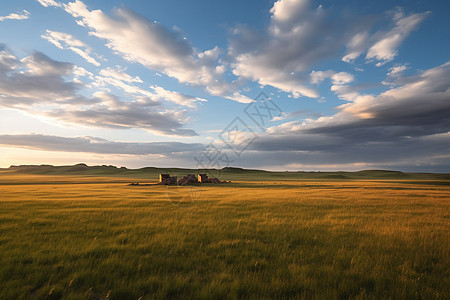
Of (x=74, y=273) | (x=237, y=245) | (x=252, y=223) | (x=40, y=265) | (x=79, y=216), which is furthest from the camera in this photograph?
(x=79, y=216)

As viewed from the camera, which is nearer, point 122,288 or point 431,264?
point 122,288

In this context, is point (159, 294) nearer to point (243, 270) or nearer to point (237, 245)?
point (243, 270)

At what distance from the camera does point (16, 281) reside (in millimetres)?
4293

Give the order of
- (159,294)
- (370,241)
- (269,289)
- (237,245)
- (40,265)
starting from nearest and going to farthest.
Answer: (159,294) < (269,289) < (40,265) < (237,245) < (370,241)

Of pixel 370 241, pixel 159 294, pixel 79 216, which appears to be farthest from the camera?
pixel 79 216

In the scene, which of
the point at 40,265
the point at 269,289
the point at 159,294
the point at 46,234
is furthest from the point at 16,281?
the point at 269,289

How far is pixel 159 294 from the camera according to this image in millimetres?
3959

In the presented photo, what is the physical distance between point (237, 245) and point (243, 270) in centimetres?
179

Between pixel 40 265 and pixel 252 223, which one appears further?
pixel 252 223

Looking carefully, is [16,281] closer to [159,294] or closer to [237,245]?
[159,294]

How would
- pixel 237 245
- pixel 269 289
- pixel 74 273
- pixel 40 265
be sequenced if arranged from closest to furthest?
pixel 269 289, pixel 74 273, pixel 40 265, pixel 237 245

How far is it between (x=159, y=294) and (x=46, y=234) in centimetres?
679

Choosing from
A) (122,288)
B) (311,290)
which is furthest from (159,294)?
(311,290)

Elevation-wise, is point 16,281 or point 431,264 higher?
point 16,281
